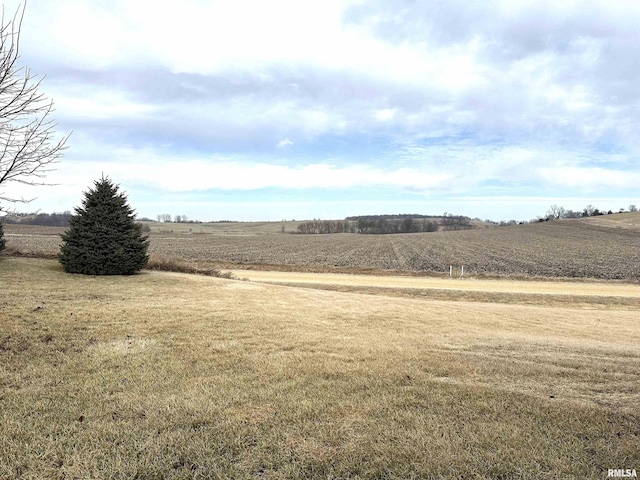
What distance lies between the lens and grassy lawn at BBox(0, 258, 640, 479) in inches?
130

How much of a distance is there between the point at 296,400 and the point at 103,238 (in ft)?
56.0

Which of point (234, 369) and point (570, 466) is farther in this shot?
point (234, 369)

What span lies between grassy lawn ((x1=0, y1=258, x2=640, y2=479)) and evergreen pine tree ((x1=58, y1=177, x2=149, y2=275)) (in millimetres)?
9329

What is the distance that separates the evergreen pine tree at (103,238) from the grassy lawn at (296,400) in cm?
933

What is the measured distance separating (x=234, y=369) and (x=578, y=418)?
4284 millimetres

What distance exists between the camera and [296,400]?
14.8ft

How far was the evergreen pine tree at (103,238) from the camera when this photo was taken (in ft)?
58.2

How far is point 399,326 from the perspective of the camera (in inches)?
394

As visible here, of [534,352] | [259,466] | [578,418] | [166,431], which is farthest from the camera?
[534,352]

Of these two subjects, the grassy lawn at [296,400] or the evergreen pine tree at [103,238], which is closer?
the grassy lawn at [296,400]

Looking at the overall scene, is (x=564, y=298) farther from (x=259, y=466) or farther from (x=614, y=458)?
(x=259, y=466)

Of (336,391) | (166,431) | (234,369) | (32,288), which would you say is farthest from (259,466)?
(32,288)

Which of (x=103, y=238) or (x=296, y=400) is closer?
(x=296, y=400)

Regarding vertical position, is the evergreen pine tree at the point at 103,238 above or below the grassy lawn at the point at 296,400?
above
